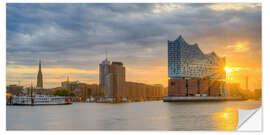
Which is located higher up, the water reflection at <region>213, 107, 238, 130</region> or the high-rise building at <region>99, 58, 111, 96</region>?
the high-rise building at <region>99, 58, 111, 96</region>

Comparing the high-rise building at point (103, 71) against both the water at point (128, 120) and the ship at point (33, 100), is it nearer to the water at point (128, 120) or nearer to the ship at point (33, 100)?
the water at point (128, 120)

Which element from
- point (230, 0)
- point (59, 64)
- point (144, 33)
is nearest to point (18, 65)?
point (59, 64)

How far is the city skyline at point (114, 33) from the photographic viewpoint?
1248 centimetres

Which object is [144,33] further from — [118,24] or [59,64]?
[59,64]

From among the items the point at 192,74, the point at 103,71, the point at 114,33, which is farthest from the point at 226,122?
the point at 192,74

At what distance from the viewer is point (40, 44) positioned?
49.5 ft

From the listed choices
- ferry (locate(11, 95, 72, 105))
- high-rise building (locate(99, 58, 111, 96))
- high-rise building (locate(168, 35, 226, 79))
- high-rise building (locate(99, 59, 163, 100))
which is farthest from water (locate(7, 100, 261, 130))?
high-rise building (locate(168, 35, 226, 79))

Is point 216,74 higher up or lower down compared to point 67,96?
higher up

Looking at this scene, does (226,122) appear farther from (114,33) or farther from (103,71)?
(103,71)

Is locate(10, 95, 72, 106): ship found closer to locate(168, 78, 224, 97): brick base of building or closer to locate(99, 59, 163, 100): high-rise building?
locate(99, 59, 163, 100): high-rise building

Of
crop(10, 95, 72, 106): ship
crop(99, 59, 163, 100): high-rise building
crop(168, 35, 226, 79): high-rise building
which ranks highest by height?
crop(168, 35, 226, 79): high-rise building

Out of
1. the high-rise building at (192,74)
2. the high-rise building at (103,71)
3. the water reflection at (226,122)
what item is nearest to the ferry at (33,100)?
the high-rise building at (103,71)

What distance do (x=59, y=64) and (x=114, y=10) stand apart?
5552mm

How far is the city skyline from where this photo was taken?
12477 millimetres
